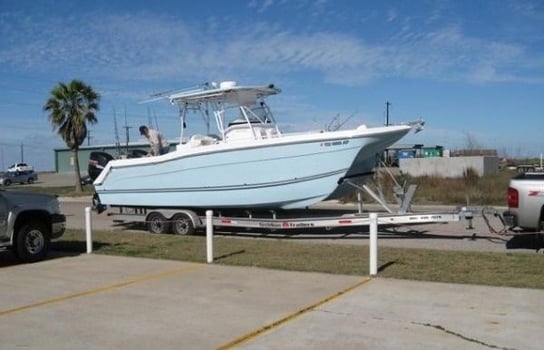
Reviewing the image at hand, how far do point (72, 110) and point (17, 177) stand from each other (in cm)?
2853

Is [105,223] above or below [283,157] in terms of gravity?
below

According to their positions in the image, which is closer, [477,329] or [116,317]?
[477,329]

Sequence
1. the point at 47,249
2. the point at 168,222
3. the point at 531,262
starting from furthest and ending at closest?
the point at 168,222, the point at 47,249, the point at 531,262

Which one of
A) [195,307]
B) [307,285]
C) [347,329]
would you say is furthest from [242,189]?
[347,329]

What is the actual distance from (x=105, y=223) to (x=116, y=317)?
41.4 ft

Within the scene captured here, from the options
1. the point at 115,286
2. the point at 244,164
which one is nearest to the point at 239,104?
the point at 244,164

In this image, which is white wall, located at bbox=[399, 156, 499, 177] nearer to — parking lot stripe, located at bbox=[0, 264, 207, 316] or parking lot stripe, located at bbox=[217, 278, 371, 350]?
parking lot stripe, located at bbox=[0, 264, 207, 316]

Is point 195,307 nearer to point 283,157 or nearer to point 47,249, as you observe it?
point 47,249

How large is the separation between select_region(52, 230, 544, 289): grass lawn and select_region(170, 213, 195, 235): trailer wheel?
900 millimetres

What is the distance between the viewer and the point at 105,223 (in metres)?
19.2

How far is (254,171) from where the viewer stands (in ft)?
46.6

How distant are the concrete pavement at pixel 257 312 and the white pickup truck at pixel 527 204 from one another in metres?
3.24

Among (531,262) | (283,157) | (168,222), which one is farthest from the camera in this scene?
(168,222)

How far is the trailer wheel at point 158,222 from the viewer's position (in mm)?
15438
